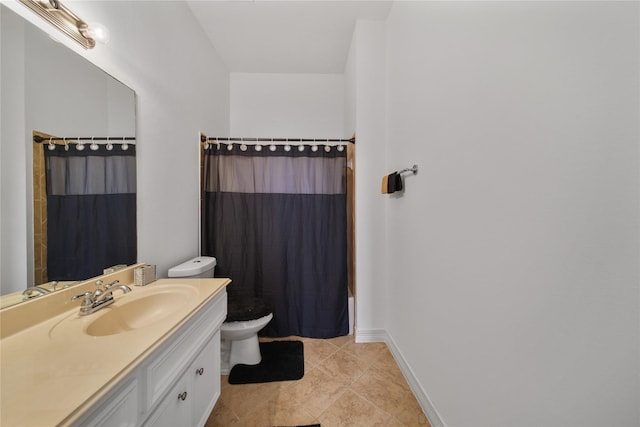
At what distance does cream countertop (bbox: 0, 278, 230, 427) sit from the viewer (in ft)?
1.46

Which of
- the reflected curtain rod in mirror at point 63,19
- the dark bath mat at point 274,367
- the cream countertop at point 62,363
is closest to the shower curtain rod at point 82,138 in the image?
the reflected curtain rod in mirror at point 63,19

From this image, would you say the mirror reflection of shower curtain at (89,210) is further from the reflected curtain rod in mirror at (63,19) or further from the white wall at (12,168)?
the reflected curtain rod in mirror at (63,19)

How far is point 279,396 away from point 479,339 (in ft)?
3.96

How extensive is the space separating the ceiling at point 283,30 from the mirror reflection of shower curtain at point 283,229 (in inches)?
40.8

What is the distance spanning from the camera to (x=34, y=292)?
775 mm

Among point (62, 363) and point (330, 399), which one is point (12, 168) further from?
point (330, 399)

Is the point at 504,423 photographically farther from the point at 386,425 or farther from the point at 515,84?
the point at 515,84

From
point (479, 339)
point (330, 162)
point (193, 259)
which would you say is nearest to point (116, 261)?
point (193, 259)

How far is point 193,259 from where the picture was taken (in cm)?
167

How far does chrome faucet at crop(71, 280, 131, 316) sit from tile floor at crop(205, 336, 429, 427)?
0.89 metres

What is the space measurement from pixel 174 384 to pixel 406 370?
1369mm

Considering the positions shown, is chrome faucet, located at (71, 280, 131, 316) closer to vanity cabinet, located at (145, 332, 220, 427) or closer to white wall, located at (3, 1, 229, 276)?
white wall, located at (3, 1, 229, 276)

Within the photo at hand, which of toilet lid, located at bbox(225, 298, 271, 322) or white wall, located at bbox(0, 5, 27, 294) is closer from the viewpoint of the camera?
white wall, located at bbox(0, 5, 27, 294)

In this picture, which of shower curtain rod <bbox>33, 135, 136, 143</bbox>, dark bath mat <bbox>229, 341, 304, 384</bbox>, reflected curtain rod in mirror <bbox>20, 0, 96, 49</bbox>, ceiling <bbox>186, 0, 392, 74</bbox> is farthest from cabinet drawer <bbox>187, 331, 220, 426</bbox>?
ceiling <bbox>186, 0, 392, 74</bbox>
